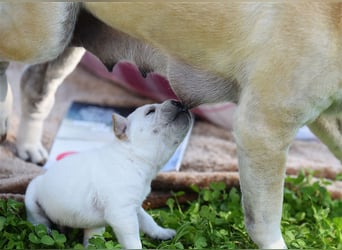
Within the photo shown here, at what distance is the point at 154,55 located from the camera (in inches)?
104

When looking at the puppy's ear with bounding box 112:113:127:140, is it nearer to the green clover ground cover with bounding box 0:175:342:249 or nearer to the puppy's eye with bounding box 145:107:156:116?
the puppy's eye with bounding box 145:107:156:116

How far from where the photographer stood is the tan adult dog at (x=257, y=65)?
2.24 m

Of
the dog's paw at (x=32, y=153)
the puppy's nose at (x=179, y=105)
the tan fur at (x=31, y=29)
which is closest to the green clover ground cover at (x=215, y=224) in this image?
the puppy's nose at (x=179, y=105)

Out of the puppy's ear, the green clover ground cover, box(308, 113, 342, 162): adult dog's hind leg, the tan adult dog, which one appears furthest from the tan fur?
box(308, 113, 342, 162): adult dog's hind leg

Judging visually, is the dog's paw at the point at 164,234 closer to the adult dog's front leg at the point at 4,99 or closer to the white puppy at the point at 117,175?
the white puppy at the point at 117,175

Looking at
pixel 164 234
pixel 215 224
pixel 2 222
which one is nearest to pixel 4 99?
pixel 2 222

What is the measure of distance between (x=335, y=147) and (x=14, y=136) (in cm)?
138

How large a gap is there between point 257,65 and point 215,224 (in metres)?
0.67

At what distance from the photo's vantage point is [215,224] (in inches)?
108

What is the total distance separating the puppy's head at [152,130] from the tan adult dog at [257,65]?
0.13 metres

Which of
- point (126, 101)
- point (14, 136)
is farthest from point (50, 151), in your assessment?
point (126, 101)

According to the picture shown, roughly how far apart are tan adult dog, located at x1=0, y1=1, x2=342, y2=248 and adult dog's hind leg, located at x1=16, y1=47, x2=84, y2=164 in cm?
52

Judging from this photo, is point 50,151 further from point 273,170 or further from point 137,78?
point 273,170

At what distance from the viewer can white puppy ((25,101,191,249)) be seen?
2412mm
